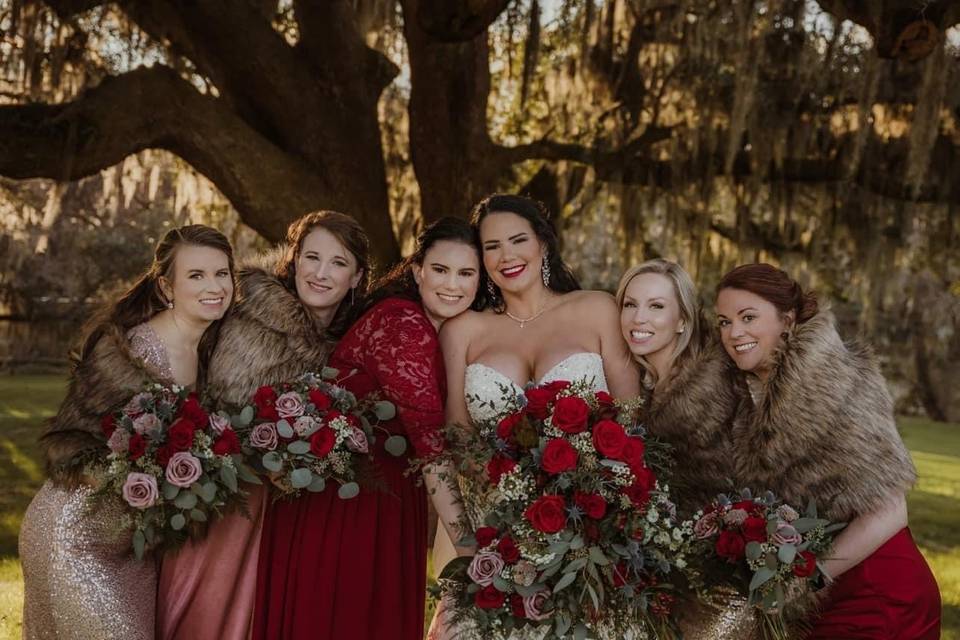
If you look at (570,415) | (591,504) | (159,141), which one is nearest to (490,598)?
(591,504)

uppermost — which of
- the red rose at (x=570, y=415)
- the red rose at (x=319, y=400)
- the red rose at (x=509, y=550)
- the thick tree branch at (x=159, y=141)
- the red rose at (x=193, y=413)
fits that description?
the thick tree branch at (x=159, y=141)

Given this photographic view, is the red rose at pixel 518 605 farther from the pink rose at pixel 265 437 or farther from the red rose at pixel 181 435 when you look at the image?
the red rose at pixel 181 435

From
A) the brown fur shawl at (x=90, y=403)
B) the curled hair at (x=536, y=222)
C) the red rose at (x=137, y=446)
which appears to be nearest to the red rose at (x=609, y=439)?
the curled hair at (x=536, y=222)

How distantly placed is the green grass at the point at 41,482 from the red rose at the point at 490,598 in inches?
167

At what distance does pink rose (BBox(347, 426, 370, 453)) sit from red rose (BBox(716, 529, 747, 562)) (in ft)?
4.98

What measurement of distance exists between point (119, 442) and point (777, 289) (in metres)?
2.84

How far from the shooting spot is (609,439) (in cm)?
369

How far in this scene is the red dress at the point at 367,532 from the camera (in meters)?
4.54

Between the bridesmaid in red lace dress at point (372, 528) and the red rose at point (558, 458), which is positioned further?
the bridesmaid in red lace dress at point (372, 528)

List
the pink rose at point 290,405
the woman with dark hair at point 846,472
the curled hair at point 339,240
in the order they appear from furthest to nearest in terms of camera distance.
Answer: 1. the curled hair at point 339,240
2. the pink rose at point 290,405
3. the woman with dark hair at point 846,472

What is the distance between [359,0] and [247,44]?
0.92 m

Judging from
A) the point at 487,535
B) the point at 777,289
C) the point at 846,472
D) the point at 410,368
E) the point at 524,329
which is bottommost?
the point at 487,535

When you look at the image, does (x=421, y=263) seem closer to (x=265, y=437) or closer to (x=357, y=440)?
A: (x=357, y=440)

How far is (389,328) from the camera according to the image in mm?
4621
